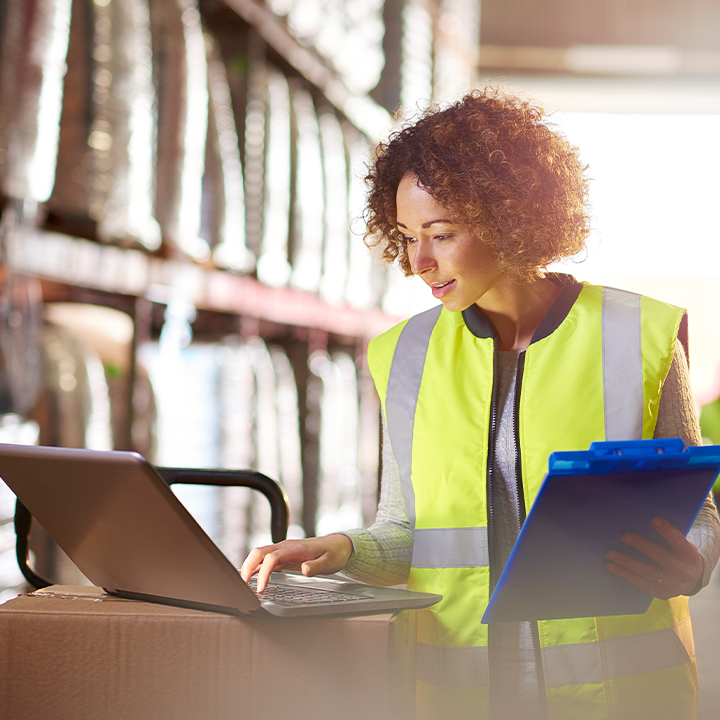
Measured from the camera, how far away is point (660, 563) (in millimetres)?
889

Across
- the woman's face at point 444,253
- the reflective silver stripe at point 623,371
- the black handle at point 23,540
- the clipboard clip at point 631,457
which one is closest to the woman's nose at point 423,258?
the woman's face at point 444,253

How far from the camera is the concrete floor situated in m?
2.64

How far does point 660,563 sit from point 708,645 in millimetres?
2967

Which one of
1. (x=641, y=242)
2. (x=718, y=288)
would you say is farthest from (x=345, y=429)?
(x=718, y=288)

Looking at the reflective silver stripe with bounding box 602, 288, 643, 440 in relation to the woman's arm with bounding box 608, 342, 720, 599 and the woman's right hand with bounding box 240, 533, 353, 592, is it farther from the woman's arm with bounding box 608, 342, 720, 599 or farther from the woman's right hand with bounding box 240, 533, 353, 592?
the woman's right hand with bounding box 240, 533, 353, 592

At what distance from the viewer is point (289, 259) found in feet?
11.6

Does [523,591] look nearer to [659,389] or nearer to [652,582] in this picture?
[652,582]

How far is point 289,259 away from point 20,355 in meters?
1.77

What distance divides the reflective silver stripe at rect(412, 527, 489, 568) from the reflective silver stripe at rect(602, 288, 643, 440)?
0.22m

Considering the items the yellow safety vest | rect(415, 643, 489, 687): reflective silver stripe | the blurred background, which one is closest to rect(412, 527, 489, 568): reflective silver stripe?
the yellow safety vest

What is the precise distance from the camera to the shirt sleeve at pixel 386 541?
114cm

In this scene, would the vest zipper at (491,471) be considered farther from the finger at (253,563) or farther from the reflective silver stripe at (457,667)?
the finger at (253,563)

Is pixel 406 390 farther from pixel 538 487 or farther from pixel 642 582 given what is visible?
pixel 642 582

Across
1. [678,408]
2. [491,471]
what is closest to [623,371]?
[678,408]
